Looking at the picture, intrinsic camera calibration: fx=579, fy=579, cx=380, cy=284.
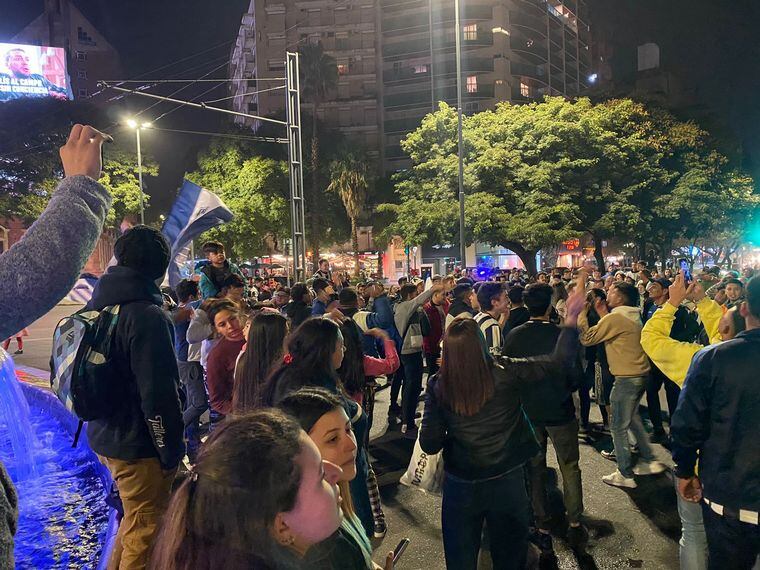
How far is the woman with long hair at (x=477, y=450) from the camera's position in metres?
3.21

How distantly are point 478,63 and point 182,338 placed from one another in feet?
176

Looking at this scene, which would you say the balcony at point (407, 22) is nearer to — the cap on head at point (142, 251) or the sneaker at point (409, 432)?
the sneaker at point (409, 432)

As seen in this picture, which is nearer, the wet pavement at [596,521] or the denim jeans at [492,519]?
the denim jeans at [492,519]

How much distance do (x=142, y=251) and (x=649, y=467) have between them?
5481mm

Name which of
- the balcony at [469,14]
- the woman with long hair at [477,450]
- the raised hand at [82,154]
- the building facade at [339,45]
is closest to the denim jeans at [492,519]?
the woman with long hair at [477,450]

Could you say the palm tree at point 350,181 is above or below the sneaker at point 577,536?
above

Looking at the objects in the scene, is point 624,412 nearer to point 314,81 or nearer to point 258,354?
point 258,354

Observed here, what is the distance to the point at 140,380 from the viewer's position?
298 centimetres

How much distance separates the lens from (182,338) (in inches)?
279

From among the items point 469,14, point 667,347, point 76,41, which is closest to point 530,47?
point 469,14

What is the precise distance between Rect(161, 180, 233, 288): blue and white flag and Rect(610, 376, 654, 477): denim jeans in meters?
6.35

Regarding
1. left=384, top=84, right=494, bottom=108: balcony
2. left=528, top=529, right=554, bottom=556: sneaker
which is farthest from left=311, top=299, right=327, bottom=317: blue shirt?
left=384, top=84, right=494, bottom=108: balcony

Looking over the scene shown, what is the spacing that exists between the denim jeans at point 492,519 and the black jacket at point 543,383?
4.08ft

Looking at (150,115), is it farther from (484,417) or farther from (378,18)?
(484,417)
